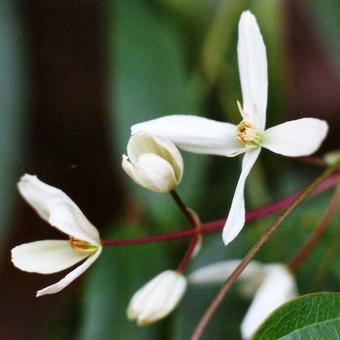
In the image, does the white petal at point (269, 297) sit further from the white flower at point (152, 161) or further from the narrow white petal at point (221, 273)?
the white flower at point (152, 161)

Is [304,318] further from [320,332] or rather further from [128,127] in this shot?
[128,127]

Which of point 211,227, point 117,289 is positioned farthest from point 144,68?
point 211,227

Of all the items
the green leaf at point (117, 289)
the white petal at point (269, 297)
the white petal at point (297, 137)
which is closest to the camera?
the white petal at point (297, 137)

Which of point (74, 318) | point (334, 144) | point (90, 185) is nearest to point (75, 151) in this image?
point (90, 185)

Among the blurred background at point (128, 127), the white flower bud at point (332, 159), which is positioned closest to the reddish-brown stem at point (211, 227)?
the white flower bud at point (332, 159)

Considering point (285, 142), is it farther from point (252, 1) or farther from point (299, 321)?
point (252, 1)

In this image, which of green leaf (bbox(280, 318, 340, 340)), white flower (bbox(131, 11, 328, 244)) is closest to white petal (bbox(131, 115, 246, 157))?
white flower (bbox(131, 11, 328, 244))

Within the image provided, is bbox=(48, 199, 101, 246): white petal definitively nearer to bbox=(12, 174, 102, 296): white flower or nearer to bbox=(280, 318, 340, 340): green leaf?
bbox=(12, 174, 102, 296): white flower
